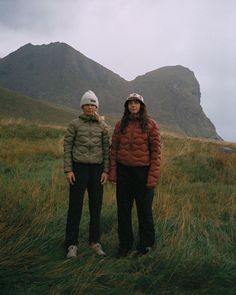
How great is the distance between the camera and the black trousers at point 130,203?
4.75 meters

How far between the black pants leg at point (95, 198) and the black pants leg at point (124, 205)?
8.9 inches

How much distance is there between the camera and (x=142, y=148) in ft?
15.5

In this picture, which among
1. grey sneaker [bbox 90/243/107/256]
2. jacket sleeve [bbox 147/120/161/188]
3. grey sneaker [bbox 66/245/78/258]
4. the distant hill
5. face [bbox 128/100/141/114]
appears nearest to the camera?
grey sneaker [bbox 66/245/78/258]

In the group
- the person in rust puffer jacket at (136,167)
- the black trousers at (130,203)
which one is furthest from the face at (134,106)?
the black trousers at (130,203)

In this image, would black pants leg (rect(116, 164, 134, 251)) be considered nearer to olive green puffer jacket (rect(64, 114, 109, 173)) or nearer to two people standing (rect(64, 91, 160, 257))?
two people standing (rect(64, 91, 160, 257))

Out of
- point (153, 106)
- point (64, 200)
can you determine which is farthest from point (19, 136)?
point (153, 106)

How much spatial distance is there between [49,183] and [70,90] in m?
150

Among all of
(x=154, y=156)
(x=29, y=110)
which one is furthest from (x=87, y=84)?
(x=154, y=156)

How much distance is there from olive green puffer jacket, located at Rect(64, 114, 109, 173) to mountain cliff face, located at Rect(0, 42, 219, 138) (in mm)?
133081

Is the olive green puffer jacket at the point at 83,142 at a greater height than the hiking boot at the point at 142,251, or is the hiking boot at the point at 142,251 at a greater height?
the olive green puffer jacket at the point at 83,142

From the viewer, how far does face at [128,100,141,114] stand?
479cm

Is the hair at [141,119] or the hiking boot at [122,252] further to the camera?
the hair at [141,119]

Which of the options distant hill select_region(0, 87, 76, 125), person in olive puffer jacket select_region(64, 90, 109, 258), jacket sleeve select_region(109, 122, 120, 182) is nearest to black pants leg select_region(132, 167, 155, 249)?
jacket sleeve select_region(109, 122, 120, 182)

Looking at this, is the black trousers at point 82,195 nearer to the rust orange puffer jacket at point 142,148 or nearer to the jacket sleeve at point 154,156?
the rust orange puffer jacket at point 142,148
